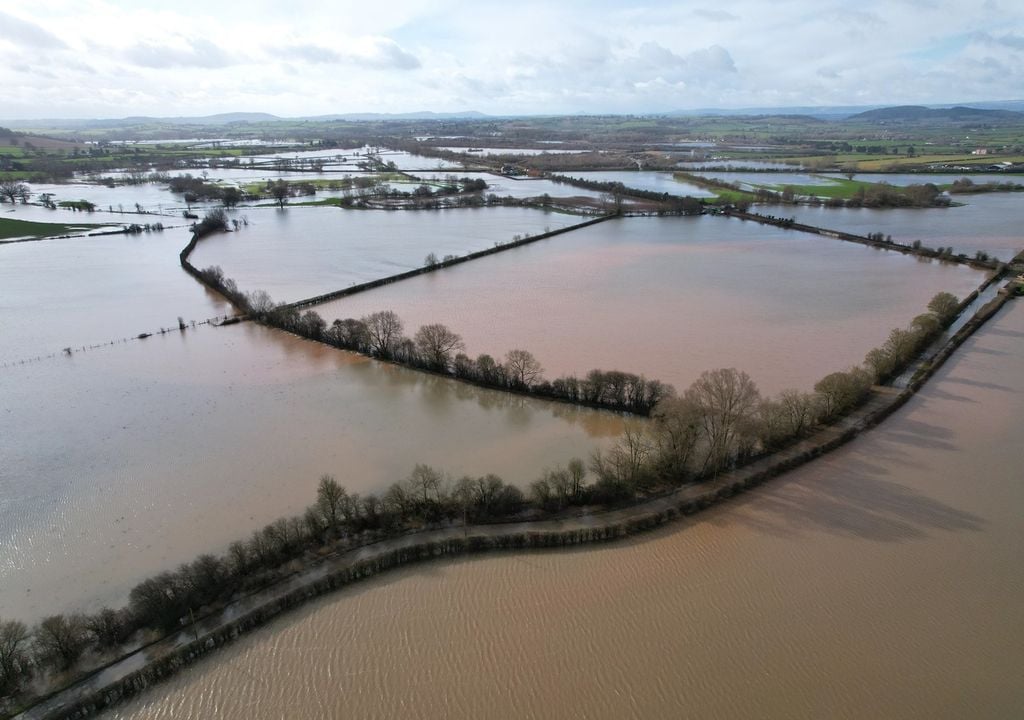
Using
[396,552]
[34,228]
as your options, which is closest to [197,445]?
[396,552]

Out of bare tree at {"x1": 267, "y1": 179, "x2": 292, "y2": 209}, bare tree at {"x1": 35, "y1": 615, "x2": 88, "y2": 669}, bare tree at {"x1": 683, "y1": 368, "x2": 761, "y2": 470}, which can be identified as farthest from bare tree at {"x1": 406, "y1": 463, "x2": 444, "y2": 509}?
bare tree at {"x1": 267, "y1": 179, "x2": 292, "y2": 209}

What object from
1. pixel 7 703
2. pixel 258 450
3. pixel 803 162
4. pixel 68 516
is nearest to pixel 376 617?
pixel 7 703

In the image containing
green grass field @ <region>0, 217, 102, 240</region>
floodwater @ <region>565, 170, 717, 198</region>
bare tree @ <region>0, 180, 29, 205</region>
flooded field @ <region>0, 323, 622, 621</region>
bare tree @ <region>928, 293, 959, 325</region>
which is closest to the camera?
flooded field @ <region>0, 323, 622, 621</region>

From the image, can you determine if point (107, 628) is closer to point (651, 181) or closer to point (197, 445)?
point (197, 445)

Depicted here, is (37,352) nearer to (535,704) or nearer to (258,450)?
(258,450)

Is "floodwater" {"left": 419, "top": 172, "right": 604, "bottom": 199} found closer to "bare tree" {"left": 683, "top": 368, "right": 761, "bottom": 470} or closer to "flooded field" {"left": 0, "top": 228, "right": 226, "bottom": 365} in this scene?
"flooded field" {"left": 0, "top": 228, "right": 226, "bottom": 365}

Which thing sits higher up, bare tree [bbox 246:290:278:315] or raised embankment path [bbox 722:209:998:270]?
raised embankment path [bbox 722:209:998:270]
